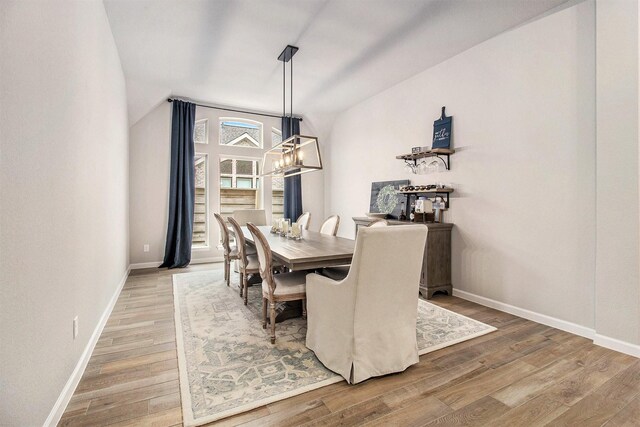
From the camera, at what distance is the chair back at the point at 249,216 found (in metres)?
5.27

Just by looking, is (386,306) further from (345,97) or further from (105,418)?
(345,97)

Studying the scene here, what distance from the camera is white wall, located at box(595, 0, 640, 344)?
2.26 metres

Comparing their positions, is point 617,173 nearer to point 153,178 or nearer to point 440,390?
point 440,390

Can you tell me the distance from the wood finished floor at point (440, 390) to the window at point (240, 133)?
415cm

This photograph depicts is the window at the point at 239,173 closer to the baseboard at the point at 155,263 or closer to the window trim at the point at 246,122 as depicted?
the window trim at the point at 246,122

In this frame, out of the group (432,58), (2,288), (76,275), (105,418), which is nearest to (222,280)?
(76,275)

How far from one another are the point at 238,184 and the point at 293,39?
130 inches

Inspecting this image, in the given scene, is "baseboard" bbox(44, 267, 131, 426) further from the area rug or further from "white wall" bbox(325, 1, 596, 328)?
"white wall" bbox(325, 1, 596, 328)

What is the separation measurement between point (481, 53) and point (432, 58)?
0.57 m

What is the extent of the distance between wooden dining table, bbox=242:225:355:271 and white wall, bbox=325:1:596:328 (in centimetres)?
166

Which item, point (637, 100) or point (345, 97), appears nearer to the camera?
point (637, 100)

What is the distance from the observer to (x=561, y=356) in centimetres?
225

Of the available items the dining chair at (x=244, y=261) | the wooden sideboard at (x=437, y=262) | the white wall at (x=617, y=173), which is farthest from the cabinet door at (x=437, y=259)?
the dining chair at (x=244, y=261)

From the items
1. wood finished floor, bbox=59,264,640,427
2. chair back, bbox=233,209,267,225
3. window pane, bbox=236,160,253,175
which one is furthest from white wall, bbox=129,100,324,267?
wood finished floor, bbox=59,264,640,427
